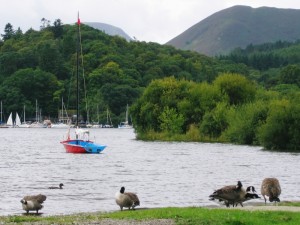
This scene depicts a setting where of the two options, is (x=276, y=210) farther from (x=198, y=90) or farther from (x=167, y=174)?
(x=198, y=90)

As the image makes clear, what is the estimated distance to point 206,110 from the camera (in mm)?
137000

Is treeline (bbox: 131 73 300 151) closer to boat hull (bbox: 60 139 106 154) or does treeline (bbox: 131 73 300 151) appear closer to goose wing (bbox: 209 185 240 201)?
boat hull (bbox: 60 139 106 154)

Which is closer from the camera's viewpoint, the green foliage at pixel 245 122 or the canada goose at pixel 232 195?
the canada goose at pixel 232 195

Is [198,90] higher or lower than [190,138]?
higher

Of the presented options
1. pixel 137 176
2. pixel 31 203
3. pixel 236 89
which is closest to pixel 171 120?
pixel 236 89

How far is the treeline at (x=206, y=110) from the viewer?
12169 centimetres

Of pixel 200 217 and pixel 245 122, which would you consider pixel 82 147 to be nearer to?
pixel 245 122

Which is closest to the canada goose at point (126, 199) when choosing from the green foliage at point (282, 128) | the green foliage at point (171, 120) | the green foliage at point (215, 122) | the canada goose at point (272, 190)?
the canada goose at point (272, 190)

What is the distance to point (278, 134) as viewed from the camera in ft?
355

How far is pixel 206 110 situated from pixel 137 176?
7425cm

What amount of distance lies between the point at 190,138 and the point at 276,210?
107982mm

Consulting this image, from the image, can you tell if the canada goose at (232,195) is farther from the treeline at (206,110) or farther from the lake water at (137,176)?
the treeline at (206,110)

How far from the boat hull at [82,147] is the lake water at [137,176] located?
192cm

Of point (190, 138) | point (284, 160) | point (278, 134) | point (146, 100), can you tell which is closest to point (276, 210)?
point (284, 160)
